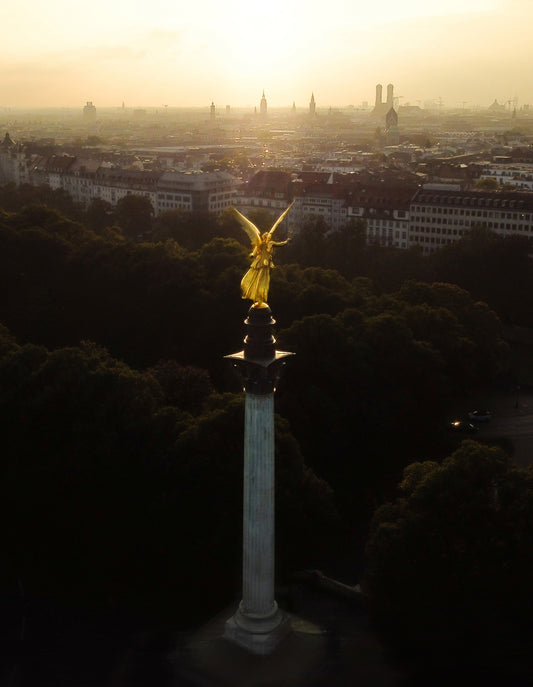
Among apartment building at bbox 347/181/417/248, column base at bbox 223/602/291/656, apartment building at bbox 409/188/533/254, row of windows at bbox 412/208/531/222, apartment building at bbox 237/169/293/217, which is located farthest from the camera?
apartment building at bbox 237/169/293/217

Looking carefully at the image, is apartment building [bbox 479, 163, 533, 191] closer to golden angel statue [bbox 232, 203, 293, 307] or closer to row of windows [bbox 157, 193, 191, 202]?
row of windows [bbox 157, 193, 191, 202]

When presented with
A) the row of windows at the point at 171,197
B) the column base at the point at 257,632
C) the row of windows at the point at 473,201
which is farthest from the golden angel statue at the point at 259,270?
the row of windows at the point at 171,197

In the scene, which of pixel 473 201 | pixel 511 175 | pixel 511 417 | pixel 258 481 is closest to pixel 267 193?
pixel 473 201

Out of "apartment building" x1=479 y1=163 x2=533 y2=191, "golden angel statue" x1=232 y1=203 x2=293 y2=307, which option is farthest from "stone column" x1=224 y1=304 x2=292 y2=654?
"apartment building" x1=479 y1=163 x2=533 y2=191

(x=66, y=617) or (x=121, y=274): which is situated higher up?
(x=121, y=274)

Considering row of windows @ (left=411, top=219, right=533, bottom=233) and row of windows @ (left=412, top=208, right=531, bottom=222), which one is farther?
row of windows @ (left=411, top=219, right=533, bottom=233)

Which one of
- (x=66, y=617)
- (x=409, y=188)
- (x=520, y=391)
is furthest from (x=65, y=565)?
(x=409, y=188)

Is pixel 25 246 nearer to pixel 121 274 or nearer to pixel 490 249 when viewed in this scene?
pixel 121 274
